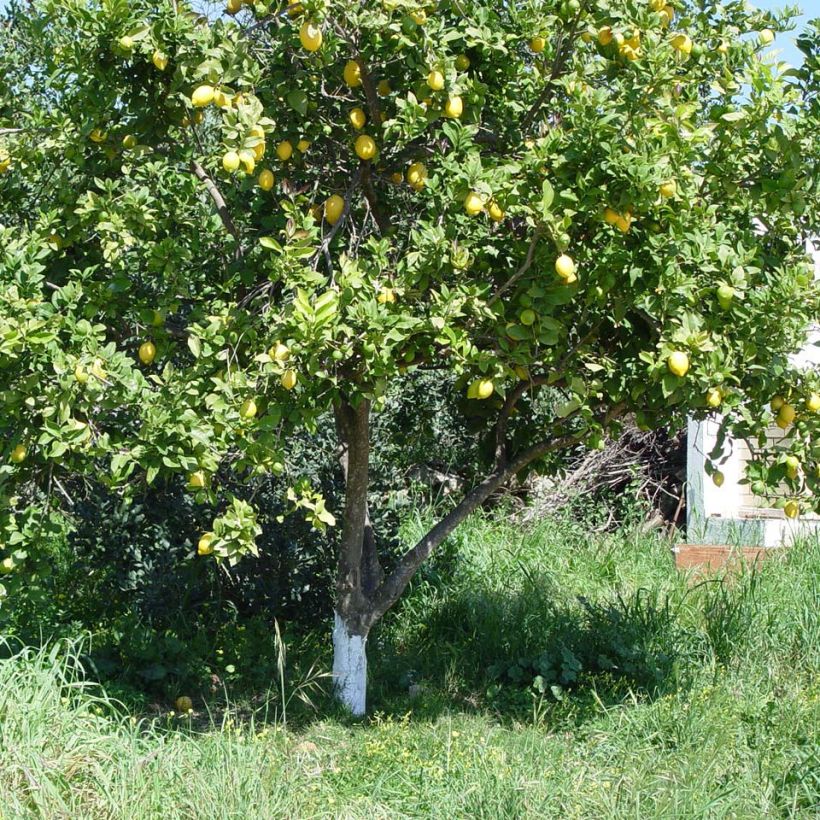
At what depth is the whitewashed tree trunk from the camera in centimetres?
500

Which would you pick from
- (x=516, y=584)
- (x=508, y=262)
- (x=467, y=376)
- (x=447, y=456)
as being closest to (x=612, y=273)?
(x=508, y=262)

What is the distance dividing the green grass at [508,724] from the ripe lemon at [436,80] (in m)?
2.50

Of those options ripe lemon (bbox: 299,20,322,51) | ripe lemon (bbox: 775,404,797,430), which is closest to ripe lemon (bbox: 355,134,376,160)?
ripe lemon (bbox: 299,20,322,51)

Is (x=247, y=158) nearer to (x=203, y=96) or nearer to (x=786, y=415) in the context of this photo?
(x=203, y=96)

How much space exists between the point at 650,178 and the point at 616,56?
0.66 metres

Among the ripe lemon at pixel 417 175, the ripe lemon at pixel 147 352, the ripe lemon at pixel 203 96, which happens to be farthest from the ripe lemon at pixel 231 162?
the ripe lemon at pixel 147 352

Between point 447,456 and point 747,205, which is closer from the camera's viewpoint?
point 747,205

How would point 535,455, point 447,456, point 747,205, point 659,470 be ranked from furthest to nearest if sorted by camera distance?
point 659,470
point 447,456
point 535,455
point 747,205

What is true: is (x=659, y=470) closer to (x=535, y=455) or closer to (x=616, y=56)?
(x=535, y=455)

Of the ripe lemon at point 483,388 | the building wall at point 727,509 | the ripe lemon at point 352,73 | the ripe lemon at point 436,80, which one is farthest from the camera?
the building wall at point 727,509

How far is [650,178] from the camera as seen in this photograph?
11.7 ft

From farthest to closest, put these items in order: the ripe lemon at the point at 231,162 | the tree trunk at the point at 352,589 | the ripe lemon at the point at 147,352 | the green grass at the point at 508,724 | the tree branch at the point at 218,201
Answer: the tree trunk at the point at 352,589 < the tree branch at the point at 218,201 < the ripe lemon at the point at 147,352 < the green grass at the point at 508,724 < the ripe lemon at the point at 231,162

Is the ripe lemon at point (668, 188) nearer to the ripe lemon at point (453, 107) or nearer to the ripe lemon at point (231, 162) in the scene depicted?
the ripe lemon at point (453, 107)

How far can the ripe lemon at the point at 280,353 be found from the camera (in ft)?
12.1
